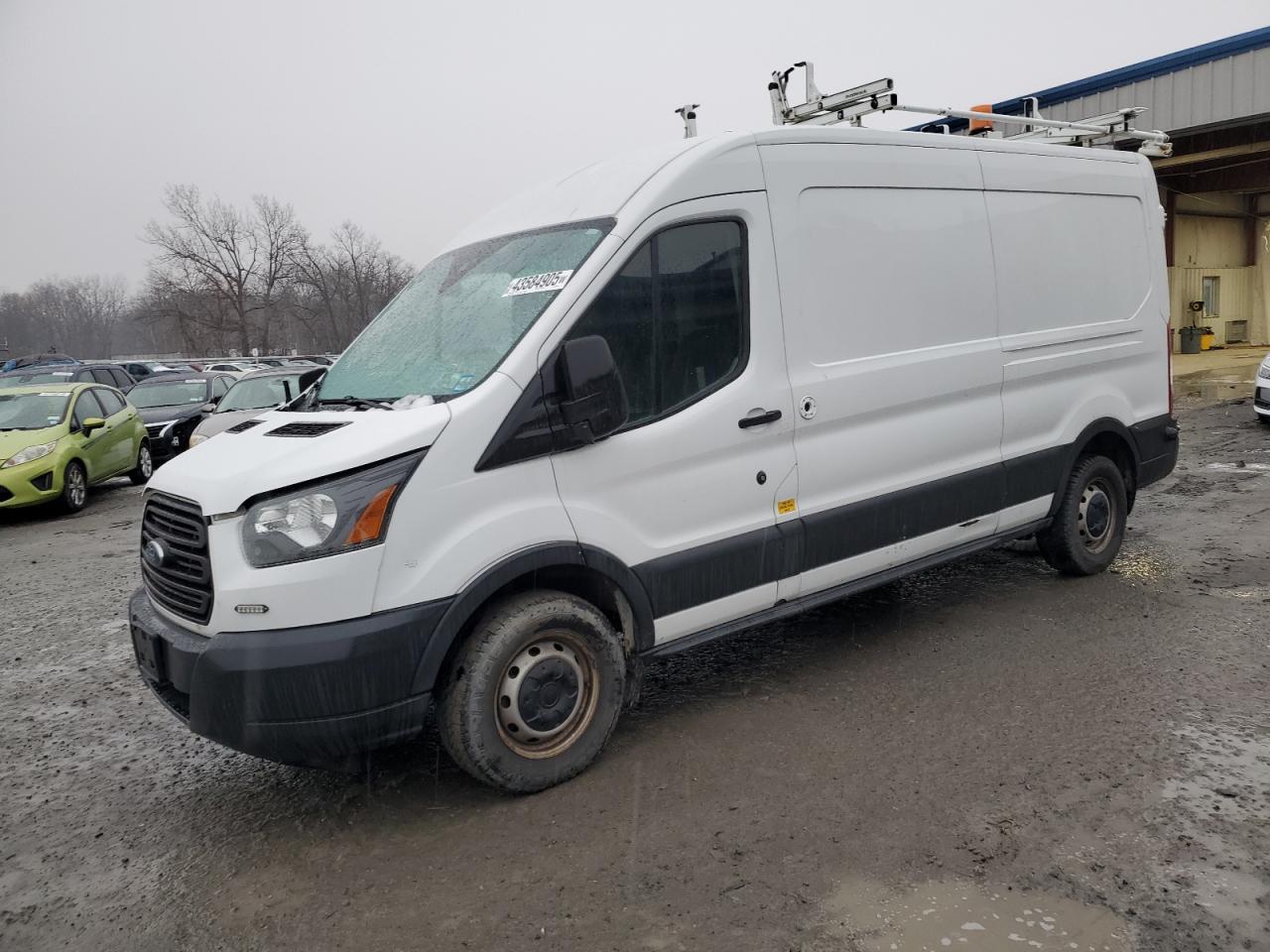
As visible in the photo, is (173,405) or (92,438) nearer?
(92,438)

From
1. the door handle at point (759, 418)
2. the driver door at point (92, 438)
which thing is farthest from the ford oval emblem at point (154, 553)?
the driver door at point (92, 438)

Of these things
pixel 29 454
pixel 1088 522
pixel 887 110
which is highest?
pixel 887 110

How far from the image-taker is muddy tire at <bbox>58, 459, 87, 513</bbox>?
11.2 m

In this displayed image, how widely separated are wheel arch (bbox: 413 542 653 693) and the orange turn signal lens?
371 mm

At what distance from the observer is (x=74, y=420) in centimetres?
1184

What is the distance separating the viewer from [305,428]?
3586 mm

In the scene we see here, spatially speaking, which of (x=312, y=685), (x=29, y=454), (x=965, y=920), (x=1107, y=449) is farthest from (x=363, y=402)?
(x=29, y=454)

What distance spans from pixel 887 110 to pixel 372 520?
139 inches

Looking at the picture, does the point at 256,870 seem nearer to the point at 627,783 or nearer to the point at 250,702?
the point at 250,702

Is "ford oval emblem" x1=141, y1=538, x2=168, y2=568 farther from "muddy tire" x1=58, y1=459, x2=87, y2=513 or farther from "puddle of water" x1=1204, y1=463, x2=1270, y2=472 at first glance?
"puddle of water" x1=1204, y1=463, x2=1270, y2=472

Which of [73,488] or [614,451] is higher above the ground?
[614,451]

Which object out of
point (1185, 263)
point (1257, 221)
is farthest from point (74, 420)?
point (1257, 221)

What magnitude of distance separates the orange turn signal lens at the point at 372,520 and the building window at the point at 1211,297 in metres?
30.7

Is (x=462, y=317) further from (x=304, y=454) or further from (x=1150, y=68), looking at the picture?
(x=1150, y=68)
